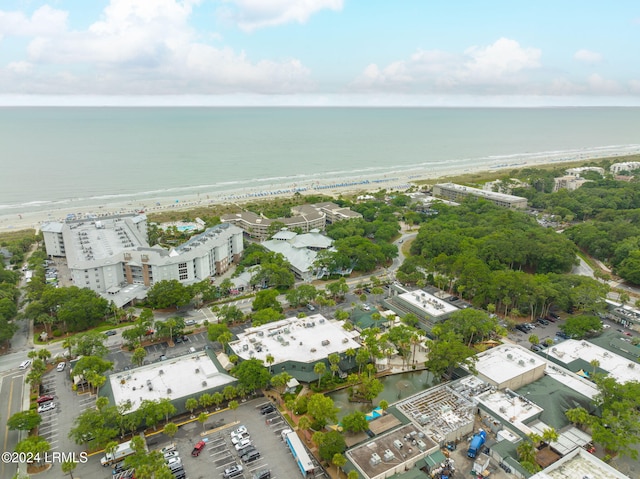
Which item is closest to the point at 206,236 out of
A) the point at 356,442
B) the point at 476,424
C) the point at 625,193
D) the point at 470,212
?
the point at 356,442

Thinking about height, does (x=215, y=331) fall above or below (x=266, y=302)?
above

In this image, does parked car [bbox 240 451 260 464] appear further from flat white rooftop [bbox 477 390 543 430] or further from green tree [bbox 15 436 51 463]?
flat white rooftop [bbox 477 390 543 430]

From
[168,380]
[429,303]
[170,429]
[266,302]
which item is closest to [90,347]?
[168,380]

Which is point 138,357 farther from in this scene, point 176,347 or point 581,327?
point 581,327

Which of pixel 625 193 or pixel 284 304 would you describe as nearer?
pixel 284 304

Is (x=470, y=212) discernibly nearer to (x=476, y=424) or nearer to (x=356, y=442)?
(x=476, y=424)

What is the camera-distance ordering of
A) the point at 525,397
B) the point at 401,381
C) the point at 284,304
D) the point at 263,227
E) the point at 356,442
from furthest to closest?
the point at 263,227 → the point at 284,304 → the point at 401,381 → the point at 525,397 → the point at 356,442

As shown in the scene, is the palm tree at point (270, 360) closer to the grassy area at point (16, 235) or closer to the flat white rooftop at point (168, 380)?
the flat white rooftop at point (168, 380)
